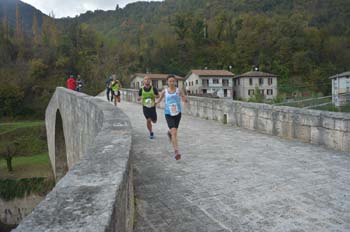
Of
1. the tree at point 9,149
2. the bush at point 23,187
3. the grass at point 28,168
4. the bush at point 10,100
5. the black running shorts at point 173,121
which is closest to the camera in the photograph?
the black running shorts at point 173,121

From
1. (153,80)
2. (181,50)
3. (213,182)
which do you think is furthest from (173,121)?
(181,50)

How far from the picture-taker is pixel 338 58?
67562 millimetres

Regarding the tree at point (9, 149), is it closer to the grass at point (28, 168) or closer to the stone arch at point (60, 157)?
the grass at point (28, 168)

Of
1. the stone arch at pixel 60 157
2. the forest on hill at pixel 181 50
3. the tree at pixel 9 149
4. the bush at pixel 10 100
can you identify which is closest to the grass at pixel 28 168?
the tree at pixel 9 149

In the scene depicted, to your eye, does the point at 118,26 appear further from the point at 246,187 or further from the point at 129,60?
the point at 246,187

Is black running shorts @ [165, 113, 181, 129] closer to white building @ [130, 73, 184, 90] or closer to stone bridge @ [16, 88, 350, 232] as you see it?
stone bridge @ [16, 88, 350, 232]

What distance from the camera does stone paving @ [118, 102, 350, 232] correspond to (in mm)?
3123

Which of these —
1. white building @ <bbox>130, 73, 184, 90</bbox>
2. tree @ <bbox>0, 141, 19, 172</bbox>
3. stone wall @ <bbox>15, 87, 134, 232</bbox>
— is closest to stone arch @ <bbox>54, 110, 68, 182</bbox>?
tree @ <bbox>0, 141, 19, 172</bbox>

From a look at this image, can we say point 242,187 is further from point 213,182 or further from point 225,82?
point 225,82

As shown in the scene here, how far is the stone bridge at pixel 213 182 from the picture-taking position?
1.95m

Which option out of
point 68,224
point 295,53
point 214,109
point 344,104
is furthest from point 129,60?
point 68,224

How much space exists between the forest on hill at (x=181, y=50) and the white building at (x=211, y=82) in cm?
1070

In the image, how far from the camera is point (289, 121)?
7.25m

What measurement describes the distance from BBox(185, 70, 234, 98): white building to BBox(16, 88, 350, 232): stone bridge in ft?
141
